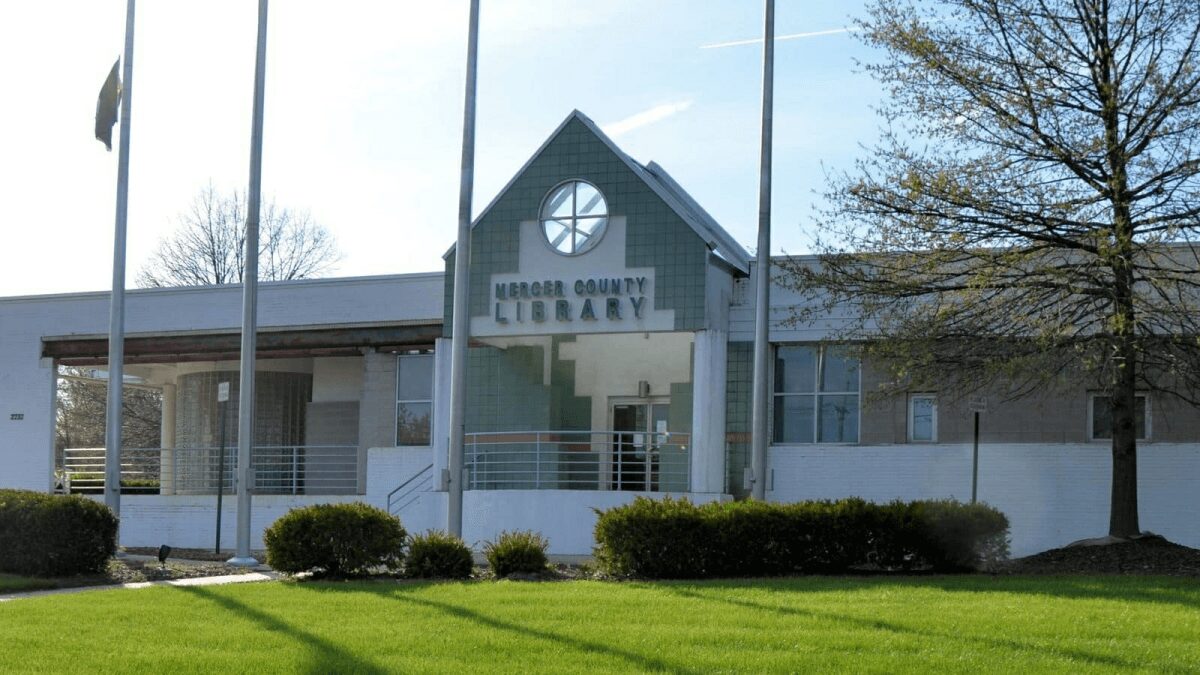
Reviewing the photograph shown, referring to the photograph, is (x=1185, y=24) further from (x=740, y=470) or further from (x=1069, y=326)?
(x=740, y=470)

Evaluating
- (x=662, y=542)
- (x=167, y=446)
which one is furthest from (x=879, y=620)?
(x=167, y=446)

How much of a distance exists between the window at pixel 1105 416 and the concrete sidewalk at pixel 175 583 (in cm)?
1284

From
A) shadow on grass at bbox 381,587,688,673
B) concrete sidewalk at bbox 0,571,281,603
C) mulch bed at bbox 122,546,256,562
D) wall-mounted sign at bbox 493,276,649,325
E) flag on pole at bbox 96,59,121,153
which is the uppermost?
flag on pole at bbox 96,59,121,153

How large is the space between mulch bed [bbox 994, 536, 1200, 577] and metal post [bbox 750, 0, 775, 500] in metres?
3.65

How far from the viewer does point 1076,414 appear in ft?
76.7

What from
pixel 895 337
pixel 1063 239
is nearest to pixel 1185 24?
pixel 1063 239

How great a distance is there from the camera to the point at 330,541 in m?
16.8

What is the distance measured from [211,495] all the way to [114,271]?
24.6ft

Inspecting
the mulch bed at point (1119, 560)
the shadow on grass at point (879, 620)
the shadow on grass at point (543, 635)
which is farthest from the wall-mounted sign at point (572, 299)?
the shadow on grass at point (543, 635)

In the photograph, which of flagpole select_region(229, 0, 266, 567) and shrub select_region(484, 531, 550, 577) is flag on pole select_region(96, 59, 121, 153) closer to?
flagpole select_region(229, 0, 266, 567)

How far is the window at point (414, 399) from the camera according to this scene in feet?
93.4

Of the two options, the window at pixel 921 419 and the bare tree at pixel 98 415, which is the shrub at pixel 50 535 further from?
the bare tree at pixel 98 415

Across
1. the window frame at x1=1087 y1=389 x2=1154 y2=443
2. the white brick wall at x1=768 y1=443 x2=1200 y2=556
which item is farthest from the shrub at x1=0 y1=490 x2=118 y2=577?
the window frame at x1=1087 y1=389 x2=1154 y2=443

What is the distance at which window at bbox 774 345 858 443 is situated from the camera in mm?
24875
